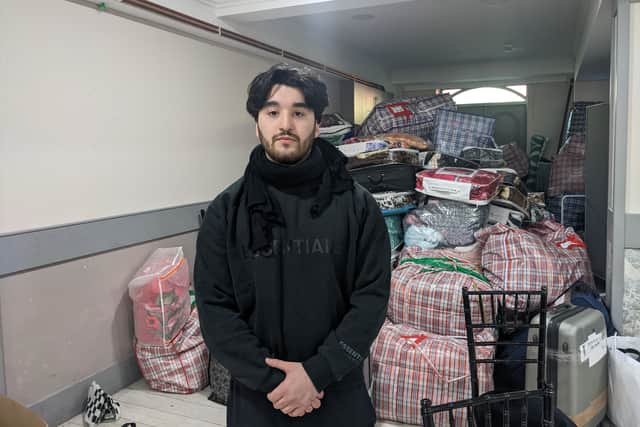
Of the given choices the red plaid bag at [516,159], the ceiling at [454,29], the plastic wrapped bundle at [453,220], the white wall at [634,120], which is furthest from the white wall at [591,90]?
the white wall at [634,120]

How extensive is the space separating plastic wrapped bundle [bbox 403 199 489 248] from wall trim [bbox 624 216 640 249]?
0.94 m

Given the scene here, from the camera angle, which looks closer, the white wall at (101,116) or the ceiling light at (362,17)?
the white wall at (101,116)

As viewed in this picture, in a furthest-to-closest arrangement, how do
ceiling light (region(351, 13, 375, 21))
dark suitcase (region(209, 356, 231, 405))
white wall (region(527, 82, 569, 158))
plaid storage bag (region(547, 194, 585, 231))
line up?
A: white wall (region(527, 82, 569, 158)), plaid storage bag (region(547, 194, 585, 231)), ceiling light (region(351, 13, 375, 21)), dark suitcase (region(209, 356, 231, 405))

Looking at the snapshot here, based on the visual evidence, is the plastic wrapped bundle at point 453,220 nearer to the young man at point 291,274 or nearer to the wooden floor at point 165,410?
the wooden floor at point 165,410

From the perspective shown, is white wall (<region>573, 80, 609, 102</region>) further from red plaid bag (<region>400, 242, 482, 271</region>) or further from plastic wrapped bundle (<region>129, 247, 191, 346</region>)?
plastic wrapped bundle (<region>129, 247, 191, 346</region>)

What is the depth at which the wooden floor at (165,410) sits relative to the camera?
8.11 ft

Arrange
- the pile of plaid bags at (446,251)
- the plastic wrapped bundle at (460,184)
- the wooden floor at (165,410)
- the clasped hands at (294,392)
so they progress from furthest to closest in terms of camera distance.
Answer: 1. the plastic wrapped bundle at (460,184)
2. the wooden floor at (165,410)
3. the pile of plaid bags at (446,251)
4. the clasped hands at (294,392)

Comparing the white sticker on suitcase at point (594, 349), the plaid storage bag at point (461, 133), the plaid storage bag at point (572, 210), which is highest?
the plaid storage bag at point (461, 133)

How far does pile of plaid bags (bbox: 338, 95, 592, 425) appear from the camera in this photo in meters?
2.35

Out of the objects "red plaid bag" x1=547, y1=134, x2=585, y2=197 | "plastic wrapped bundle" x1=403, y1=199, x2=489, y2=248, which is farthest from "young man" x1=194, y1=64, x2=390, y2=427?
"red plaid bag" x1=547, y1=134, x2=585, y2=197

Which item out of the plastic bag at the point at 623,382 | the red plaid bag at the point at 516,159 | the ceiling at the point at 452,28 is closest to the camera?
the plastic bag at the point at 623,382

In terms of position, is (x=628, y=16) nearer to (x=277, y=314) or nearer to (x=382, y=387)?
(x=382, y=387)

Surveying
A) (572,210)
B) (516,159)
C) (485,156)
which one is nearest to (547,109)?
(516,159)

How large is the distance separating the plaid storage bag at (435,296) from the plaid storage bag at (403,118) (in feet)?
6.53
